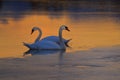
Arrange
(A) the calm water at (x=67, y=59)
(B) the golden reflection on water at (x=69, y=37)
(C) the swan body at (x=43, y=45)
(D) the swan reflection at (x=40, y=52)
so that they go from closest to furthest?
(A) the calm water at (x=67, y=59), (D) the swan reflection at (x=40, y=52), (B) the golden reflection on water at (x=69, y=37), (C) the swan body at (x=43, y=45)

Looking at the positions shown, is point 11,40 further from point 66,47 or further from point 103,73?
point 103,73

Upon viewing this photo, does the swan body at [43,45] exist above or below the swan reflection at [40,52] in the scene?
above

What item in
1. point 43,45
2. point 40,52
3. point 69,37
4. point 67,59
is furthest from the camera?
point 69,37

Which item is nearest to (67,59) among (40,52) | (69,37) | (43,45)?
(40,52)

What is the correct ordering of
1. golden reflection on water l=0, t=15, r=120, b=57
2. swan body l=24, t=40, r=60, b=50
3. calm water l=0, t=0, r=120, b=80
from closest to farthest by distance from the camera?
calm water l=0, t=0, r=120, b=80 < golden reflection on water l=0, t=15, r=120, b=57 < swan body l=24, t=40, r=60, b=50

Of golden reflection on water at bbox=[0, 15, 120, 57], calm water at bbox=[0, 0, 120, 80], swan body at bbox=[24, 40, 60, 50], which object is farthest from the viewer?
swan body at bbox=[24, 40, 60, 50]

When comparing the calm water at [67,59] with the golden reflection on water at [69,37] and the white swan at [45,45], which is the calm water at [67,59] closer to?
the golden reflection on water at [69,37]

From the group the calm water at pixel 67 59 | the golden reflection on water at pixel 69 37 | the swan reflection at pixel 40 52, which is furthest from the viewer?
the golden reflection on water at pixel 69 37

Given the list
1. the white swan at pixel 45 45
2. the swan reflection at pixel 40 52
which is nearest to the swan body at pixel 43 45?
the white swan at pixel 45 45

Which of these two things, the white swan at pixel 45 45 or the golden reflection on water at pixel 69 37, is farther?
the white swan at pixel 45 45

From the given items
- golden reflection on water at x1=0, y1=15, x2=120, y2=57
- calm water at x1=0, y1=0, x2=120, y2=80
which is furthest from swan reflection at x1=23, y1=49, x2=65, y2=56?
golden reflection on water at x1=0, y1=15, x2=120, y2=57

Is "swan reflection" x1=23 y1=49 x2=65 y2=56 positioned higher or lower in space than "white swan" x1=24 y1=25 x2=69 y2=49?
lower

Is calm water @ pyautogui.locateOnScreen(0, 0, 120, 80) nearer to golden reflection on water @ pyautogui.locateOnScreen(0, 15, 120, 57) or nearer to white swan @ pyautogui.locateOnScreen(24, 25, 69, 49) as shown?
golden reflection on water @ pyautogui.locateOnScreen(0, 15, 120, 57)

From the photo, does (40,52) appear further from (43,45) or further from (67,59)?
(67,59)
